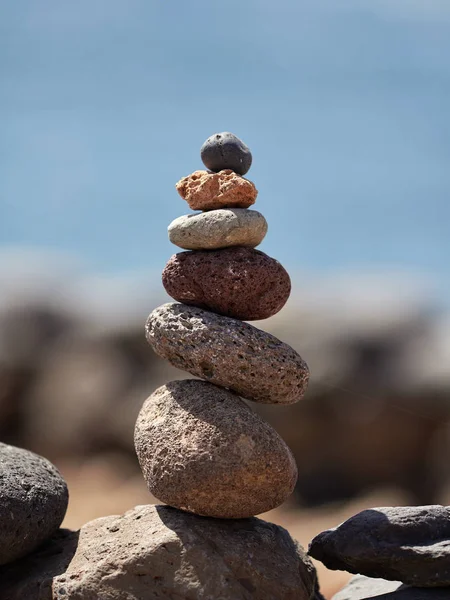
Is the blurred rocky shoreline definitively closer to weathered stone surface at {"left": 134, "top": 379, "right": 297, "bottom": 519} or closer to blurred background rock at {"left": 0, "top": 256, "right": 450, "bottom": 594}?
blurred background rock at {"left": 0, "top": 256, "right": 450, "bottom": 594}

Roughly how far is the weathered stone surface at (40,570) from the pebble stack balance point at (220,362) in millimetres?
918

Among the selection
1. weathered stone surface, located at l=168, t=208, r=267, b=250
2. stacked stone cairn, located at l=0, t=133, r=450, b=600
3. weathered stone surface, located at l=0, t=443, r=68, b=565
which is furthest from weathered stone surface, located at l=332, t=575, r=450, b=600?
weathered stone surface, located at l=168, t=208, r=267, b=250

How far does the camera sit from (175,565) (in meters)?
4.46

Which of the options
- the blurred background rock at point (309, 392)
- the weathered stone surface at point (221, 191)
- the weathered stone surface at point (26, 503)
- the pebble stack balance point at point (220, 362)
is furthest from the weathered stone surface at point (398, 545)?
the blurred background rock at point (309, 392)

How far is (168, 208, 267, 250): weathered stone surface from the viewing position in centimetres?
479

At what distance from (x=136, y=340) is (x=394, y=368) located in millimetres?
4888

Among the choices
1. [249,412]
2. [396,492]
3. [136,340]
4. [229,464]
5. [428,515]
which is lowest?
[396,492]

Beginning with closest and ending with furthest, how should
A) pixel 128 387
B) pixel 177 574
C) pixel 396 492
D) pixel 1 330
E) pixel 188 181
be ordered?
pixel 177 574 < pixel 188 181 < pixel 396 492 < pixel 128 387 < pixel 1 330

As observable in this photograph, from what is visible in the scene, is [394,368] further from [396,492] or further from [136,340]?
[136,340]

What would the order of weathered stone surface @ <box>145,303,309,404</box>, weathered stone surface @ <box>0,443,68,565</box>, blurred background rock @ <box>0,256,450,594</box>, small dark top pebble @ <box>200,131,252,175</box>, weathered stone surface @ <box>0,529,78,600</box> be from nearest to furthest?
weathered stone surface @ <box>145,303,309,404</box>, weathered stone surface @ <box>0,529,78,600</box>, weathered stone surface @ <box>0,443,68,565</box>, small dark top pebble @ <box>200,131,252,175</box>, blurred background rock @ <box>0,256,450,594</box>

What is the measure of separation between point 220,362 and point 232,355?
0.10 meters

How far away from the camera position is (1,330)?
1389 cm

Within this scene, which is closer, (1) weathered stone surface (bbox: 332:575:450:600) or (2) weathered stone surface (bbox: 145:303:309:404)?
(2) weathered stone surface (bbox: 145:303:309:404)

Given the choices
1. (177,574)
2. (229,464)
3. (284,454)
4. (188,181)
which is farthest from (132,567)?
(188,181)
